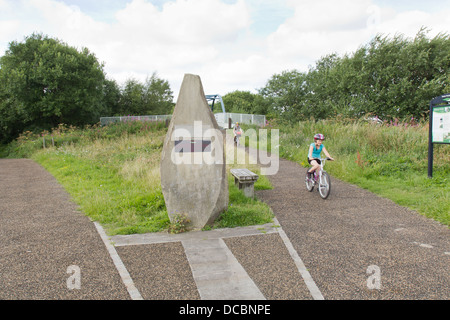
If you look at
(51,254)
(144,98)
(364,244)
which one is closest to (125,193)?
(51,254)

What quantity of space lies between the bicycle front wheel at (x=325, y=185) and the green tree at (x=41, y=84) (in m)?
26.4

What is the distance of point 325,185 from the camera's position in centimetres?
716

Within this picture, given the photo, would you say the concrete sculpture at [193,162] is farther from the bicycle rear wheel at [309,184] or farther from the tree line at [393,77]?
the tree line at [393,77]

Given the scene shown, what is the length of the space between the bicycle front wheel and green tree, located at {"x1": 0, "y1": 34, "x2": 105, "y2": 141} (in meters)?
26.4

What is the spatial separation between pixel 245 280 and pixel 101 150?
12.5 meters

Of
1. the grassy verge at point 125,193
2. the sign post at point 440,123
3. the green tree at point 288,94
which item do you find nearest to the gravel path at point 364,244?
the grassy verge at point 125,193

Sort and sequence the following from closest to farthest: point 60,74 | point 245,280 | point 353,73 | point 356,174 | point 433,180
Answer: point 245,280 < point 433,180 < point 356,174 < point 353,73 < point 60,74

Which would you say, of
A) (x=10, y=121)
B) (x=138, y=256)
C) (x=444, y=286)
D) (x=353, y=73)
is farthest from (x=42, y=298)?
(x=10, y=121)

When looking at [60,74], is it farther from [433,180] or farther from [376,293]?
[376,293]

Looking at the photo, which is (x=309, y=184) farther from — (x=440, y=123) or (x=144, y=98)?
(x=144, y=98)

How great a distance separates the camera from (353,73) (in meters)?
22.1

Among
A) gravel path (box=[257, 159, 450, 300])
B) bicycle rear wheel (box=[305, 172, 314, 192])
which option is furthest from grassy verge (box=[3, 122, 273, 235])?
bicycle rear wheel (box=[305, 172, 314, 192])

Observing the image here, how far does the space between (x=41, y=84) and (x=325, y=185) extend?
95.4 ft
